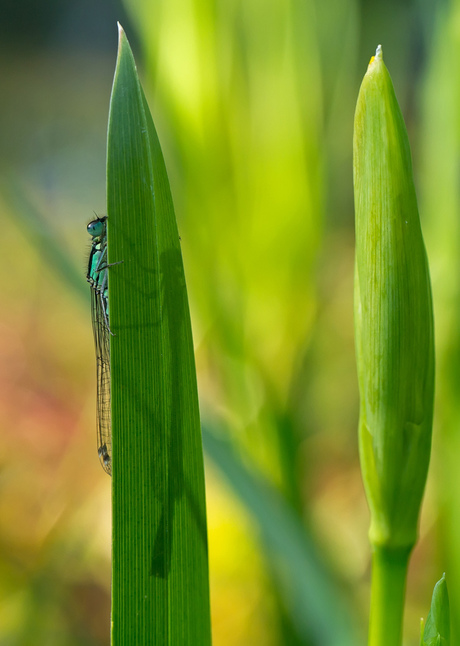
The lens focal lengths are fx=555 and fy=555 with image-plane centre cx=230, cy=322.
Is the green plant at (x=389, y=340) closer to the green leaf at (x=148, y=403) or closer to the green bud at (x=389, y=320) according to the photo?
the green bud at (x=389, y=320)

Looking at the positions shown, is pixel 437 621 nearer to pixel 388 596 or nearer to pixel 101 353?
pixel 388 596

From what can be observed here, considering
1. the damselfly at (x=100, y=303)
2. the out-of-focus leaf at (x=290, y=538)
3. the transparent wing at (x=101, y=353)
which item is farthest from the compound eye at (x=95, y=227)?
the out-of-focus leaf at (x=290, y=538)

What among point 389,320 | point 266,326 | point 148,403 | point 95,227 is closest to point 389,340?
point 389,320

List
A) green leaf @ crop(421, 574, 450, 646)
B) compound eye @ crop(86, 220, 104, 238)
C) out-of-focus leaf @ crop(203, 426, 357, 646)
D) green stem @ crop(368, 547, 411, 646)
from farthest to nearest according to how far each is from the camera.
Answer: out-of-focus leaf @ crop(203, 426, 357, 646) < compound eye @ crop(86, 220, 104, 238) < green stem @ crop(368, 547, 411, 646) < green leaf @ crop(421, 574, 450, 646)

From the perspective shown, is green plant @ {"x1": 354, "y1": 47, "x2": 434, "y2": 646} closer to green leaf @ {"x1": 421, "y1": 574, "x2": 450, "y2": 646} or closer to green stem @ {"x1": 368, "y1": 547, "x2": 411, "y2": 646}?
green stem @ {"x1": 368, "y1": 547, "x2": 411, "y2": 646}

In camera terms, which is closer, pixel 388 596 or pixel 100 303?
pixel 388 596

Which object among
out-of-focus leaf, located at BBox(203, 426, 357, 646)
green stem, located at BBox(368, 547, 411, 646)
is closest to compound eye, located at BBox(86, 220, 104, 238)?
out-of-focus leaf, located at BBox(203, 426, 357, 646)

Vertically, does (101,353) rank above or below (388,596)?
above
